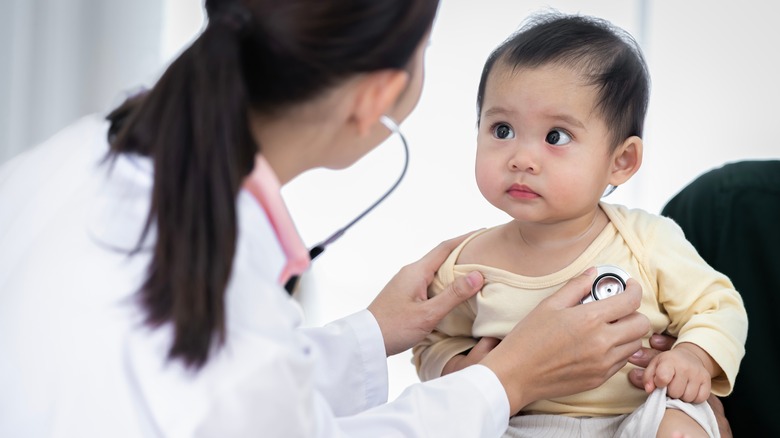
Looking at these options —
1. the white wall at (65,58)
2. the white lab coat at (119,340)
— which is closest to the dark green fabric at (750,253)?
the white lab coat at (119,340)

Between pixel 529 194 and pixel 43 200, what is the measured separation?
0.66 metres

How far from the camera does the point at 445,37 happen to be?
250cm

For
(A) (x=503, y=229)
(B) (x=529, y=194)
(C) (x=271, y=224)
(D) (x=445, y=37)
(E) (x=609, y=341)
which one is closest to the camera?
(C) (x=271, y=224)

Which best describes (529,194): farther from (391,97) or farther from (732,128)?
(732,128)

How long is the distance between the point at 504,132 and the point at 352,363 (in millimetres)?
418

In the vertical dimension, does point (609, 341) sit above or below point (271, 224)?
below

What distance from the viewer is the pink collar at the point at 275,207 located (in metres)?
0.84

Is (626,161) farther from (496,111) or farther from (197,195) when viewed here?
(197,195)

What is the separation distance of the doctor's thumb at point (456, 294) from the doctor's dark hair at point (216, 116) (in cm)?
51

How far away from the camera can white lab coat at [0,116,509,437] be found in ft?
2.49

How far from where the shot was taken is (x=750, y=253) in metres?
1.50

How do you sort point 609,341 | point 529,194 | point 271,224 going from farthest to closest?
A: point 529,194
point 609,341
point 271,224

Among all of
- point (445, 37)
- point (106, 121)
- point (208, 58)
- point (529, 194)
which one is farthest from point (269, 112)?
point (445, 37)

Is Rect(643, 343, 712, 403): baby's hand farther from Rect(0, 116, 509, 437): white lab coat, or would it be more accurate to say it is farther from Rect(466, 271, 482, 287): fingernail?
Rect(0, 116, 509, 437): white lab coat
